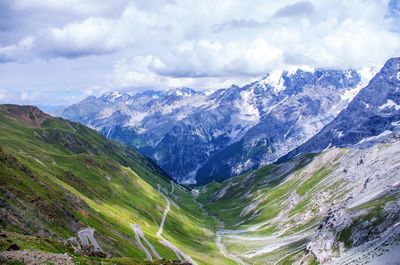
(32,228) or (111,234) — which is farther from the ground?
(32,228)

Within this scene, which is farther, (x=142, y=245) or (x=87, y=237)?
(x=142, y=245)

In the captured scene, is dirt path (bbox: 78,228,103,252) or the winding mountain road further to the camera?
the winding mountain road

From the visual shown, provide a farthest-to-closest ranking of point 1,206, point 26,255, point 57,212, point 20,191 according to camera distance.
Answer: point 57,212 → point 20,191 → point 1,206 → point 26,255

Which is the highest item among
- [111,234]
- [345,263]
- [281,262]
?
[111,234]

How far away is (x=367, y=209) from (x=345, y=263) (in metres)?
41.4

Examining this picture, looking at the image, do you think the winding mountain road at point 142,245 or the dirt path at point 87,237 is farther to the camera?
the winding mountain road at point 142,245

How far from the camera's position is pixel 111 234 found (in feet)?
515

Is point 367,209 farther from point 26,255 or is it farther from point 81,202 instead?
point 26,255

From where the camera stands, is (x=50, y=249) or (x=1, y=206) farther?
(x=1, y=206)

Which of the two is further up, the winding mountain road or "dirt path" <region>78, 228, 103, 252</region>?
"dirt path" <region>78, 228, 103, 252</region>

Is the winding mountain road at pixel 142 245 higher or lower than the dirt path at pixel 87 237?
lower

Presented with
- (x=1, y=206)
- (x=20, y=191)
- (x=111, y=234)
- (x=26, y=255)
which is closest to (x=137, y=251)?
(x=111, y=234)

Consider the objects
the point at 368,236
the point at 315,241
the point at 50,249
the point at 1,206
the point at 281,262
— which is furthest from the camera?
the point at 281,262

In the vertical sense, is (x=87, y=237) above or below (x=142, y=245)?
above
